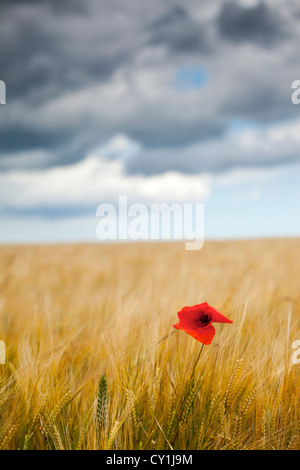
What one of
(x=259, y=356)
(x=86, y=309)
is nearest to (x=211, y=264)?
(x=86, y=309)

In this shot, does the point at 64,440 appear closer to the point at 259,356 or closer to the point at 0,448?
the point at 0,448

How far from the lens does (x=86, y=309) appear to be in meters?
2.77

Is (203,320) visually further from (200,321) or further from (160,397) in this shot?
(160,397)

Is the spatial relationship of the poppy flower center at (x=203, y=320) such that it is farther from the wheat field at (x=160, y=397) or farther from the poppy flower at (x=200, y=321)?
the wheat field at (x=160, y=397)

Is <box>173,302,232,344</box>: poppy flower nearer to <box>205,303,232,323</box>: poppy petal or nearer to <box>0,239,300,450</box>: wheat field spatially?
<box>205,303,232,323</box>: poppy petal

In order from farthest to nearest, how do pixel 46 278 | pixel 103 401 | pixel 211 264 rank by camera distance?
1. pixel 211 264
2. pixel 46 278
3. pixel 103 401

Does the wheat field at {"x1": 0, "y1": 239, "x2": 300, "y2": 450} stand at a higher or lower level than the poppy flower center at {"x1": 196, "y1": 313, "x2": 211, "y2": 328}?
lower

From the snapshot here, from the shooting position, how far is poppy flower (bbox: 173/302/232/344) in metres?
0.90

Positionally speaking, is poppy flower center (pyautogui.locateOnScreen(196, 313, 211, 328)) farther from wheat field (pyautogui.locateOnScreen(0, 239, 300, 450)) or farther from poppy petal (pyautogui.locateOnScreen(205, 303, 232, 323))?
wheat field (pyautogui.locateOnScreen(0, 239, 300, 450))

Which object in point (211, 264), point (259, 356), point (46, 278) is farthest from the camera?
point (211, 264)

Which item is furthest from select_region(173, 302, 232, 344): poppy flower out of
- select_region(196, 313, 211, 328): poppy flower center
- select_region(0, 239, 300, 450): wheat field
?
select_region(0, 239, 300, 450): wheat field

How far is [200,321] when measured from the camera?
953 mm
